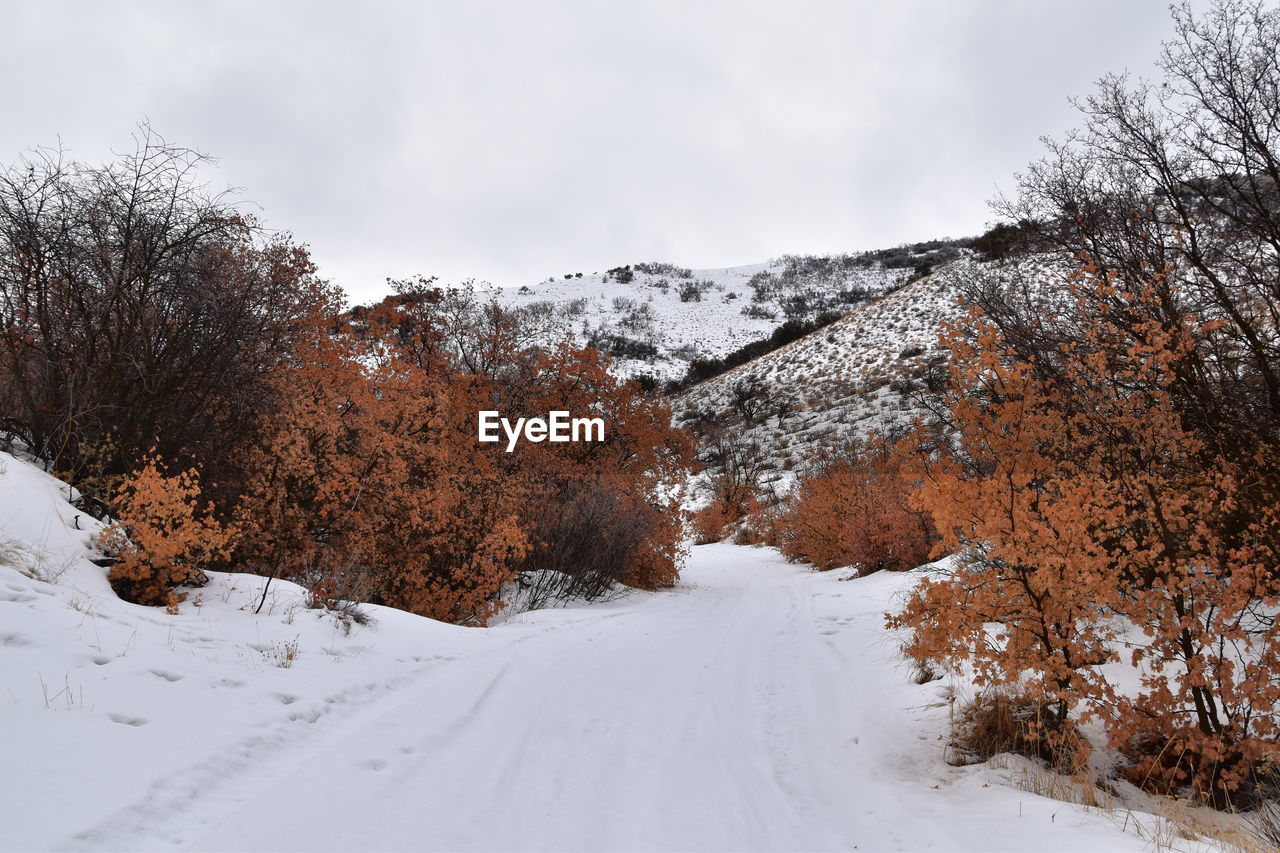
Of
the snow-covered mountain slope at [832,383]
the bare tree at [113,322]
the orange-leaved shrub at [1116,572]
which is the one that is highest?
the snow-covered mountain slope at [832,383]

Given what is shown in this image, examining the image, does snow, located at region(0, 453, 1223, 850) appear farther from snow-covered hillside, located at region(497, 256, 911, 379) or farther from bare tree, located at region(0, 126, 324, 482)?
snow-covered hillside, located at region(497, 256, 911, 379)

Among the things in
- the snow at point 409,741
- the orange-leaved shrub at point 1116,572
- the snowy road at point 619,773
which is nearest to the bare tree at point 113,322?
the snow at point 409,741

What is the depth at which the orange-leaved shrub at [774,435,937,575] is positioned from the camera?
43.7 feet

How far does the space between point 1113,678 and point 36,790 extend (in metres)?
7.47

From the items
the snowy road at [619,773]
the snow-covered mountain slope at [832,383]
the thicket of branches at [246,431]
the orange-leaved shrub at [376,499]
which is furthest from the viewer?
the snow-covered mountain slope at [832,383]

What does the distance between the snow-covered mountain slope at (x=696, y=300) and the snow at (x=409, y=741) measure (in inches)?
2306

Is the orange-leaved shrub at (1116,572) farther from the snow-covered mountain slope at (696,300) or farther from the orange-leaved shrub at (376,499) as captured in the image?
the snow-covered mountain slope at (696,300)

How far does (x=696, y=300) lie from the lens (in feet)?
319

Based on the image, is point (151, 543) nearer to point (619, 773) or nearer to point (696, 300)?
point (619, 773)

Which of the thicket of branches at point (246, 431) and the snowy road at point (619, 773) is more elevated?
the thicket of branches at point (246, 431)

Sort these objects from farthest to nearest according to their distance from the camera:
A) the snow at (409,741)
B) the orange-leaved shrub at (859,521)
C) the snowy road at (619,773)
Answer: the orange-leaved shrub at (859,521) → the snowy road at (619,773) → the snow at (409,741)

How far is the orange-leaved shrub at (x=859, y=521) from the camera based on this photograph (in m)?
13.3

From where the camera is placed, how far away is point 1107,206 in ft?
26.0

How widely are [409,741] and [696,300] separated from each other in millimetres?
96398
